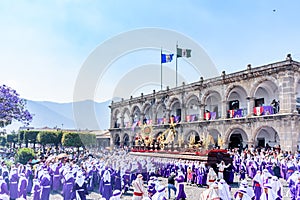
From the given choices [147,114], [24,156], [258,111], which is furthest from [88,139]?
[258,111]

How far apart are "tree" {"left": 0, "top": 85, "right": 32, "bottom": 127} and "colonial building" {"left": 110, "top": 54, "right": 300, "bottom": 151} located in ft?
41.7

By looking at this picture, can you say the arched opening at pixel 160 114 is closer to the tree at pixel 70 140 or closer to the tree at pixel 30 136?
the tree at pixel 70 140

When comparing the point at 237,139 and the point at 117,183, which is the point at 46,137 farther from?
the point at 117,183

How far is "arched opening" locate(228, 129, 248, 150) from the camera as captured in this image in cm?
2833

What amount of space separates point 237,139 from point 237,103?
340 centimetres

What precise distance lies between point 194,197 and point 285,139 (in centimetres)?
1214

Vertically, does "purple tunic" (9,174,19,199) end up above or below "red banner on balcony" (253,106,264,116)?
below

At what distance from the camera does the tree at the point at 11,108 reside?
19453 millimetres

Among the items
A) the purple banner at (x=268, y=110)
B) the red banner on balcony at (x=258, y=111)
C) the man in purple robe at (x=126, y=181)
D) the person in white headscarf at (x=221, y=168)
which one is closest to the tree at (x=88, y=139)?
the red banner on balcony at (x=258, y=111)

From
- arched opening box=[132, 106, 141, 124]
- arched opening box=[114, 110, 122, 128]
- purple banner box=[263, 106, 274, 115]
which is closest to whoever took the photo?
purple banner box=[263, 106, 274, 115]

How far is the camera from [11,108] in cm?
2000

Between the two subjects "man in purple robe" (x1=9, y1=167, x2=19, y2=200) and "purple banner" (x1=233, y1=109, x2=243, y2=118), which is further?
"purple banner" (x1=233, y1=109, x2=243, y2=118)

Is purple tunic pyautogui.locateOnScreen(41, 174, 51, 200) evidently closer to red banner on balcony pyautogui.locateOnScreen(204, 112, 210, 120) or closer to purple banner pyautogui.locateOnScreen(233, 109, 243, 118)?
purple banner pyautogui.locateOnScreen(233, 109, 243, 118)

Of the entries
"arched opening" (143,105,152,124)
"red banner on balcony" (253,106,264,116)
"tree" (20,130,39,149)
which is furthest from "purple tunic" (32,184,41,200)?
"tree" (20,130,39,149)
